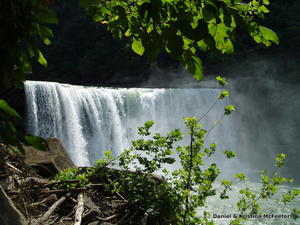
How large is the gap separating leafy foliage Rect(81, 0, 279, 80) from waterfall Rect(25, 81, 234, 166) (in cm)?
796

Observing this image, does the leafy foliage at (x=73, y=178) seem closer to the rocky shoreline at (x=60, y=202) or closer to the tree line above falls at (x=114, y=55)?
the rocky shoreline at (x=60, y=202)

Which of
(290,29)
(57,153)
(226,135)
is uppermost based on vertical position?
(290,29)

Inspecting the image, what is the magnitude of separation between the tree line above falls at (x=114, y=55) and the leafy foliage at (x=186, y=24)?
25.2 meters

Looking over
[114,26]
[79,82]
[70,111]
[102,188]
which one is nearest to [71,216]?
[102,188]

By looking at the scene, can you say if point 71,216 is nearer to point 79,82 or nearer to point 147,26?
point 147,26

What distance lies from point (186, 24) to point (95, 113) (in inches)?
464

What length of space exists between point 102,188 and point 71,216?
512mm

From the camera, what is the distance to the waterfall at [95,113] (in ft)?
37.2

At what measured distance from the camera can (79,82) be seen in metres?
33.6

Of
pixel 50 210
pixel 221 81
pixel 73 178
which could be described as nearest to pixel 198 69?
pixel 221 81

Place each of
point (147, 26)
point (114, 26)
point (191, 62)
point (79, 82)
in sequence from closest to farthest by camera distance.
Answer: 1. point (191, 62)
2. point (147, 26)
3. point (114, 26)
4. point (79, 82)

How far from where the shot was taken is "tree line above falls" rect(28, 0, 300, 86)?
87.8 feet

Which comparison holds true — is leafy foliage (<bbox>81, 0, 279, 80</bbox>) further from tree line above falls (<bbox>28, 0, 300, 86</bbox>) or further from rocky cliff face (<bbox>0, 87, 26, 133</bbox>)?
tree line above falls (<bbox>28, 0, 300, 86</bbox>)

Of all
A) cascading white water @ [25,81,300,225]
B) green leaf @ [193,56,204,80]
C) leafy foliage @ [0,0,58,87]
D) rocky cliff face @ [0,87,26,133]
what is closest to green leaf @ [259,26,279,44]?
green leaf @ [193,56,204,80]
